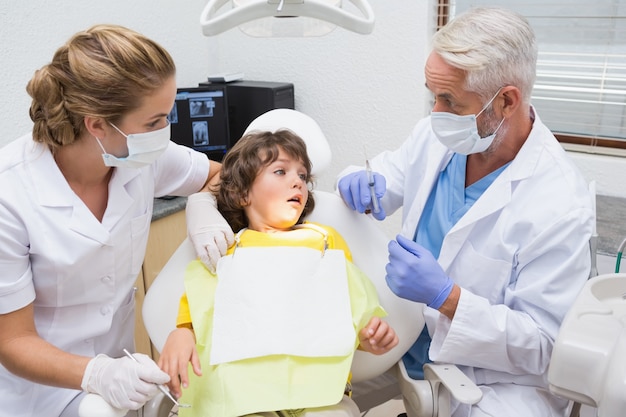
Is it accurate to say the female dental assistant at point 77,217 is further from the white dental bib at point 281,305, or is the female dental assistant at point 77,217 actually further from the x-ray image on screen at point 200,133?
the x-ray image on screen at point 200,133

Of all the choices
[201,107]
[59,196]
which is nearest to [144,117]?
[59,196]

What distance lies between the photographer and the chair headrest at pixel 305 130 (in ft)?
5.06

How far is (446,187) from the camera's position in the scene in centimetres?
150

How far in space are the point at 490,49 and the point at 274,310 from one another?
0.78 meters

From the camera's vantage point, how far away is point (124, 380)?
1044 mm

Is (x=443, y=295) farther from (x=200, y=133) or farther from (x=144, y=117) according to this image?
(x=200, y=133)

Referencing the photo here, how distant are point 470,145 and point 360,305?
1.55 feet

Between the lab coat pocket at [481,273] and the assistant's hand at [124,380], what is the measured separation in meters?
0.74

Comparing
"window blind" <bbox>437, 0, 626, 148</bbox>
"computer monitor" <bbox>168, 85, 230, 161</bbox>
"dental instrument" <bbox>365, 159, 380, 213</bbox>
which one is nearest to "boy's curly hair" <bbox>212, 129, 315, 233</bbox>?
"dental instrument" <bbox>365, 159, 380, 213</bbox>

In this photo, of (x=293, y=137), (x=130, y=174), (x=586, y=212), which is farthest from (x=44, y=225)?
(x=586, y=212)

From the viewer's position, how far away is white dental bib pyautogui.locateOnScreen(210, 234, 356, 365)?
4.02 feet

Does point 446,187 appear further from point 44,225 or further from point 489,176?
point 44,225

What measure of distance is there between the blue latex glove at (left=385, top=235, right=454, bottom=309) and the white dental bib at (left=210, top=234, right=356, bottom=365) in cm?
14

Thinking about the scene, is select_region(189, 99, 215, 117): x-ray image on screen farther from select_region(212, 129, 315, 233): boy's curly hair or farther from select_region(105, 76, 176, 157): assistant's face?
select_region(105, 76, 176, 157): assistant's face
